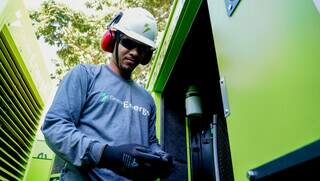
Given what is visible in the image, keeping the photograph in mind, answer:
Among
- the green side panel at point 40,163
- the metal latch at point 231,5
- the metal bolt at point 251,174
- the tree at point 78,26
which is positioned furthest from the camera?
the tree at point 78,26

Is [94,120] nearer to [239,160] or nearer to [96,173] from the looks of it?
[96,173]

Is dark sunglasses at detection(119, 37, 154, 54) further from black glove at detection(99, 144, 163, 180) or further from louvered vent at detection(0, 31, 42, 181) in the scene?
black glove at detection(99, 144, 163, 180)

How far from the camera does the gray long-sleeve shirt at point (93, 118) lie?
1247mm

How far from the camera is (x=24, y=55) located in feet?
5.36

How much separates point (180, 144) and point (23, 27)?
142 cm

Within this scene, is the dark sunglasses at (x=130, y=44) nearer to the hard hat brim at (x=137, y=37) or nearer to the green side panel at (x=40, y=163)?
the hard hat brim at (x=137, y=37)

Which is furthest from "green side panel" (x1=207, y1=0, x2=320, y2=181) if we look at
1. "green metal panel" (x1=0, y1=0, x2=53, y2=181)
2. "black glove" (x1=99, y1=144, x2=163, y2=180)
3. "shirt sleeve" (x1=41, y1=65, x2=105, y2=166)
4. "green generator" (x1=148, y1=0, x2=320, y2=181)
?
"green metal panel" (x1=0, y1=0, x2=53, y2=181)

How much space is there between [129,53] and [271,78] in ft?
3.95

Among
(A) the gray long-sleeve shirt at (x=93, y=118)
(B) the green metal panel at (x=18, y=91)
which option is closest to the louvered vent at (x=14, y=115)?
(B) the green metal panel at (x=18, y=91)

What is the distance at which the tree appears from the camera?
8469 millimetres

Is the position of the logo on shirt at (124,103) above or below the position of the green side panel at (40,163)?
above

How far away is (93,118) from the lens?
150cm

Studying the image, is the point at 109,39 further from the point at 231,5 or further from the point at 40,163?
the point at 231,5

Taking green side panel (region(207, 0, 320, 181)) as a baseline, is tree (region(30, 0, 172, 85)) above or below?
above
